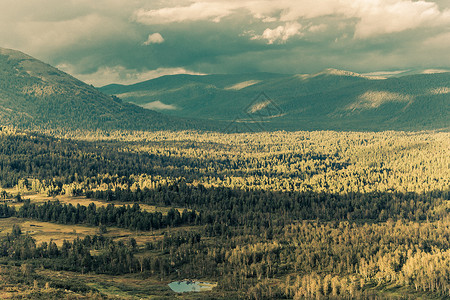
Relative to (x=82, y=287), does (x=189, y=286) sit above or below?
below

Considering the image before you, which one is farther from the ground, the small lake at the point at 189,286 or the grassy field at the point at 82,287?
the grassy field at the point at 82,287

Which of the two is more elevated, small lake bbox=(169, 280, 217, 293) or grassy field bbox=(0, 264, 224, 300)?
grassy field bbox=(0, 264, 224, 300)

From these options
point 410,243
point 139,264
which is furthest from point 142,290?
point 410,243

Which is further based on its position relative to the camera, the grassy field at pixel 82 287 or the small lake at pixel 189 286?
the small lake at pixel 189 286

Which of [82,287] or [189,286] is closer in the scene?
[82,287]

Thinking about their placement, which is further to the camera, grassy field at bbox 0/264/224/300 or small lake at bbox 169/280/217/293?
small lake at bbox 169/280/217/293

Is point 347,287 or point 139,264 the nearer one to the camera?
point 347,287

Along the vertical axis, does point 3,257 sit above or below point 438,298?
above

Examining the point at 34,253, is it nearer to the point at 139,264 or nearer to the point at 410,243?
the point at 139,264
